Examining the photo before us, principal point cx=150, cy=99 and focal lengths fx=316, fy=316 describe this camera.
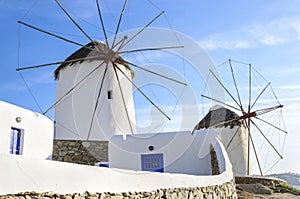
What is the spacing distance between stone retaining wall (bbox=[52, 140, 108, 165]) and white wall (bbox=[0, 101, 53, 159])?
1.76 m

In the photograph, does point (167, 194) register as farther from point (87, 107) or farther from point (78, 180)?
point (87, 107)

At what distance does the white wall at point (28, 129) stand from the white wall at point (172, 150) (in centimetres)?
248

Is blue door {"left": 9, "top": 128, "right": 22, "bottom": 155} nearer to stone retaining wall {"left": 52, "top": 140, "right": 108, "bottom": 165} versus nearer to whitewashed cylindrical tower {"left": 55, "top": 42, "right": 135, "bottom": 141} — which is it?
stone retaining wall {"left": 52, "top": 140, "right": 108, "bottom": 165}

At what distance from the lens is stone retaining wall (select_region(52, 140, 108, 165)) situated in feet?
38.6

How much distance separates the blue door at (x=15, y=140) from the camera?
796 centimetres

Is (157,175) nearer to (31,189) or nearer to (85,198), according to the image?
(85,198)

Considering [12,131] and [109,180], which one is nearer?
[109,180]

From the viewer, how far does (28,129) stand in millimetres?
8648

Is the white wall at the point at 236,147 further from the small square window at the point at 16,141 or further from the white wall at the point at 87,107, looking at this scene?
the small square window at the point at 16,141

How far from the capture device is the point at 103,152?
42.0 feet

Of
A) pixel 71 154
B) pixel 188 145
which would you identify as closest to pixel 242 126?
pixel 188 145

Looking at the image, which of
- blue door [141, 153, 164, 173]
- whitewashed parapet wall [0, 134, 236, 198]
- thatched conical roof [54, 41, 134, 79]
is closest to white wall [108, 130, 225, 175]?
blue door [141, 153, 164, 173]

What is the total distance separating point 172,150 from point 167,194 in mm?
6335

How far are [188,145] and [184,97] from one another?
5.91ft
